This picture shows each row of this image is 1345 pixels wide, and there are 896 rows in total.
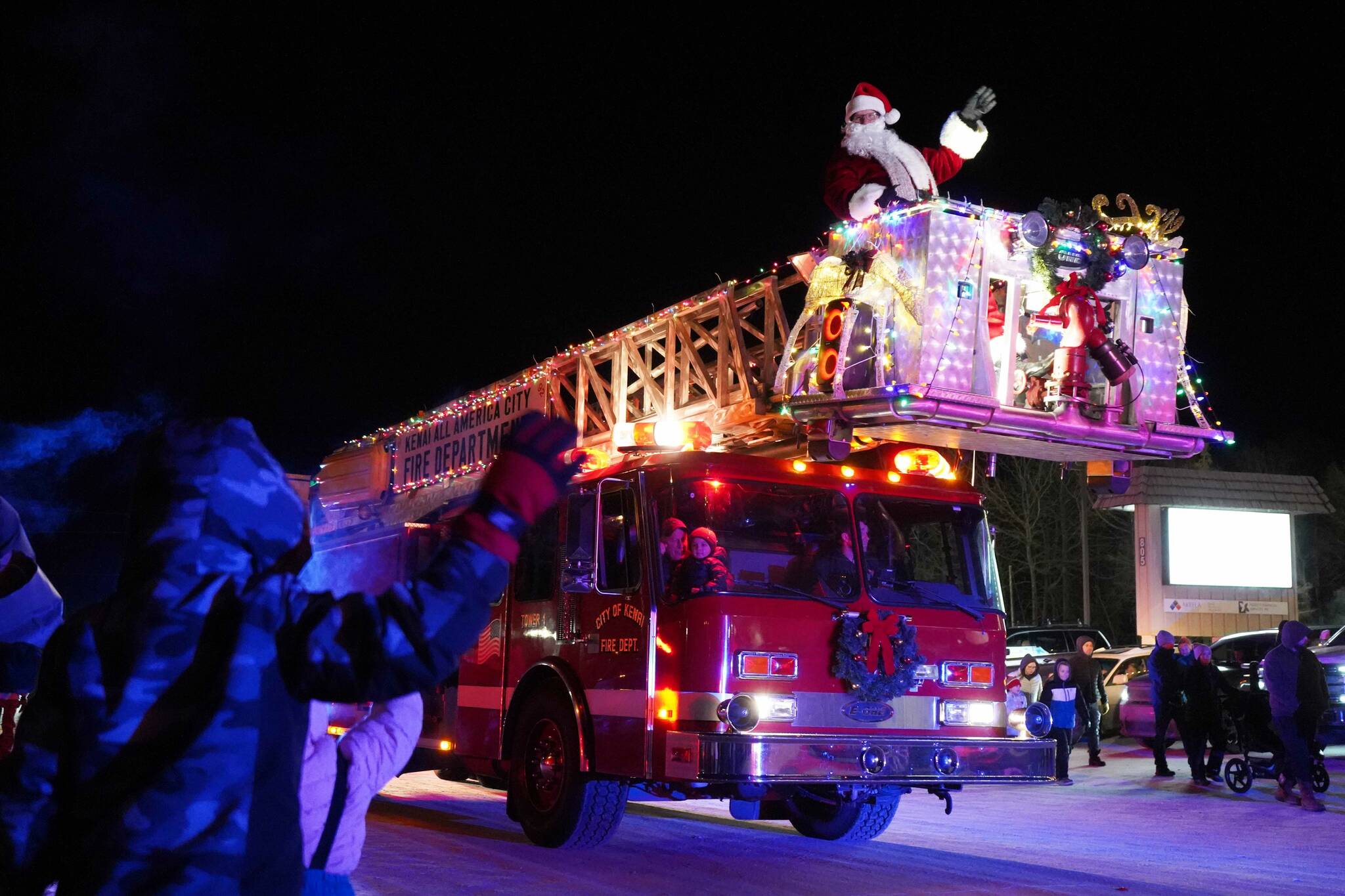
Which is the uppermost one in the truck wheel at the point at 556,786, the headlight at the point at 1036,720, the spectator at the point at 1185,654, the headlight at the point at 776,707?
the spectator at the point at 1185,654

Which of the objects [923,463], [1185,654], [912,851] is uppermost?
[923,463]

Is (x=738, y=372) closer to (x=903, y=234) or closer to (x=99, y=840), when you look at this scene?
(x=903, y=234)

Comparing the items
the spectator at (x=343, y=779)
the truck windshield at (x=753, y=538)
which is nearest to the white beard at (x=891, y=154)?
the truck windshield at (x=753, y=538)

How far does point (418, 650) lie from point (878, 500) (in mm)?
7109

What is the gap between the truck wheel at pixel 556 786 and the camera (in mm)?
8750

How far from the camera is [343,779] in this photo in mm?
2557

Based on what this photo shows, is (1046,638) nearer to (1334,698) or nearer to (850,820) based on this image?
(1334,698)

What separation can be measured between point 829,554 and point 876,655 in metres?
0.70

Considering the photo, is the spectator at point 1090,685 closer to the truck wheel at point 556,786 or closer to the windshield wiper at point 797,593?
the windshield wiper at point 797,593

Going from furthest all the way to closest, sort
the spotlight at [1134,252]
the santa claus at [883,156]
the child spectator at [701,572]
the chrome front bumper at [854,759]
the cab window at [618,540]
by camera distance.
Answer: the santa claus at [883,156] < the spotlight at [1134,252] < the cab window at [618,540] < the child spectator at [701,572] < the chrome front bumper at [854,759]

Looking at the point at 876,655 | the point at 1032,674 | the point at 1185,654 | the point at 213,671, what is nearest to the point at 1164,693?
the point at 1185,654

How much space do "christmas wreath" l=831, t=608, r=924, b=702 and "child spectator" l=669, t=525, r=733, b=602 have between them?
789mm

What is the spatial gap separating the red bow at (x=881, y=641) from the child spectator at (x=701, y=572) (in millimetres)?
912

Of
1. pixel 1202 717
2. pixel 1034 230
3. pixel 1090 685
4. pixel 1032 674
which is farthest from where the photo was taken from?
pixel 1090 685
